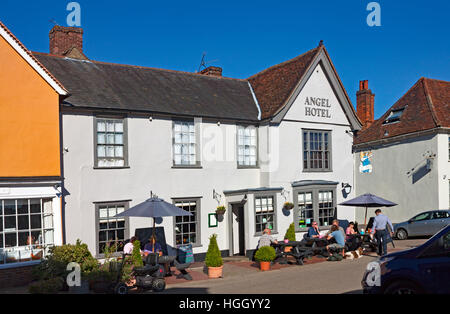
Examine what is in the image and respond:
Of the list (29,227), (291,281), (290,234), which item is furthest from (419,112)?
(29,227)

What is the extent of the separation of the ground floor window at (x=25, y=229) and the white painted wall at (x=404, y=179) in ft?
66.6

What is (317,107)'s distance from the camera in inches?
867

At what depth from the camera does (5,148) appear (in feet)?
45.6

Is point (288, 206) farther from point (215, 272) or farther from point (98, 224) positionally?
point (98, 224)

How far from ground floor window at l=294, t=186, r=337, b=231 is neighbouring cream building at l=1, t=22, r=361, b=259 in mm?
50

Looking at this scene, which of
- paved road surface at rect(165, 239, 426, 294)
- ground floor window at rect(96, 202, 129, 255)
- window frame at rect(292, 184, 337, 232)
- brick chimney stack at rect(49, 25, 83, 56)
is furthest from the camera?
brick chimney stack at rect(49, 25, 83, 56)

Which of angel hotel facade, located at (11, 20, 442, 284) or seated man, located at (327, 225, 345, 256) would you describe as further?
seated man, located at (327, 225, 345, 256)

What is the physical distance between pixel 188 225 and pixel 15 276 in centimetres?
704

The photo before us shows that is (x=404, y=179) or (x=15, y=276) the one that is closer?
(x=15, y=276)

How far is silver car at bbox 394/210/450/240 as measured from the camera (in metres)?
22.4

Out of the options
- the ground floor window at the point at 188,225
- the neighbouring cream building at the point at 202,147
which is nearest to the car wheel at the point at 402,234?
the neighbouring cream building at the point at 202,147

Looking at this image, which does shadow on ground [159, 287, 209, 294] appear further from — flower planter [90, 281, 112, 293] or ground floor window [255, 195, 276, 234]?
ground floor window [255, 195, 276, 234]

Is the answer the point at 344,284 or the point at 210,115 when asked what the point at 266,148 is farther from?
the point at 344,284

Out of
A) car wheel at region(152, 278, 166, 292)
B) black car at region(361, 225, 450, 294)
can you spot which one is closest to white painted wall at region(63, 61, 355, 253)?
car wheel at region(152, 278, 166, 292)
